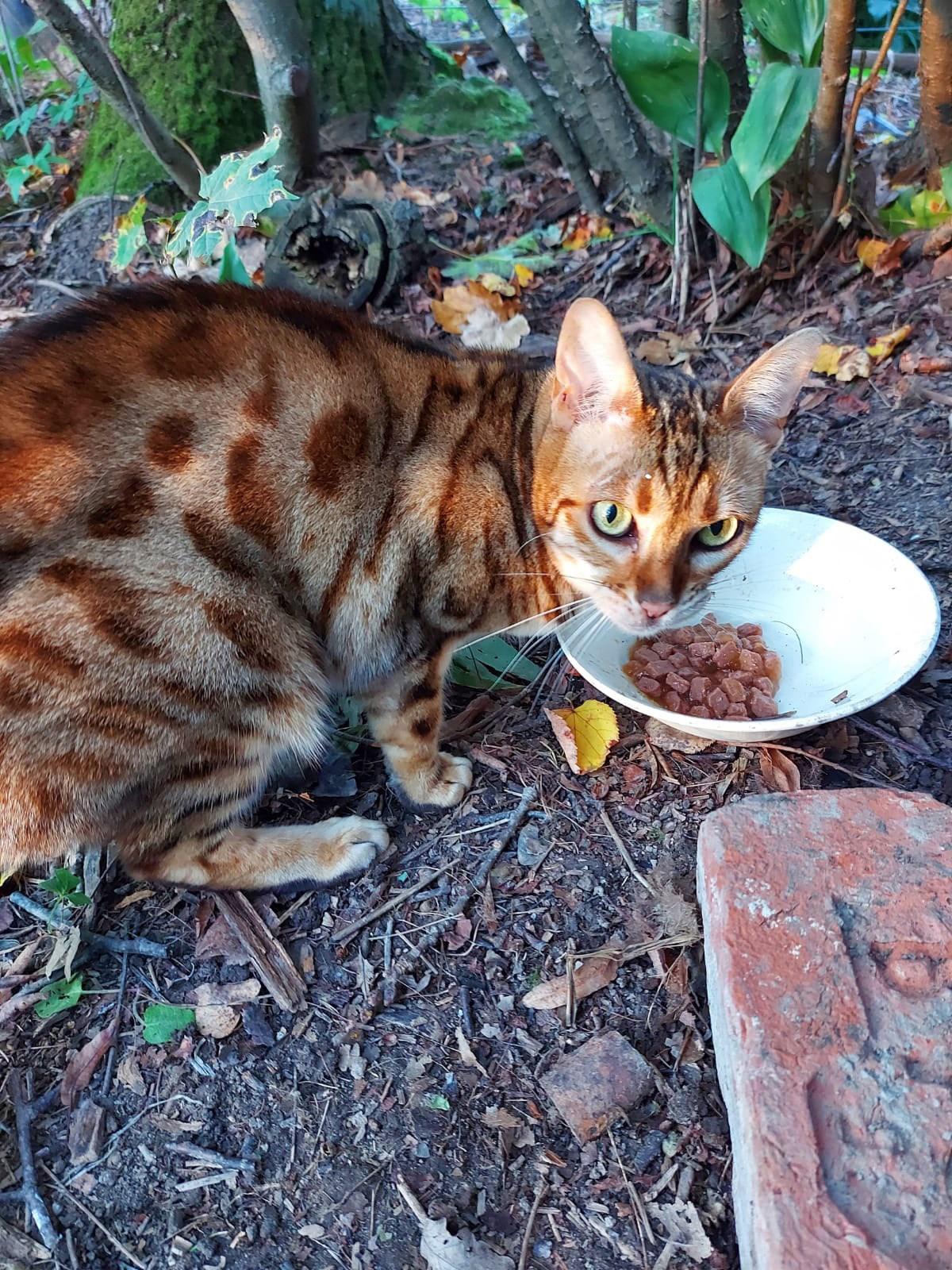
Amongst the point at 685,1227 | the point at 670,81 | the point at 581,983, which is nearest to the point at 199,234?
the point at 670,81

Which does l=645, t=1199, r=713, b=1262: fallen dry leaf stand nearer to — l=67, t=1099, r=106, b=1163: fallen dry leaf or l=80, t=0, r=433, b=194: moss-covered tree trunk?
l=67, t=1099, r=106, b=1163: fallen dry leaf

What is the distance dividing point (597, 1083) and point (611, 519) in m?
1.29

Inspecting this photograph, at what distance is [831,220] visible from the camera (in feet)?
12.5

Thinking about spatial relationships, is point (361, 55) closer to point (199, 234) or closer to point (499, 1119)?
point (199, 234)

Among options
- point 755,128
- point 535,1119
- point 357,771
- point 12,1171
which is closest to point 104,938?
point 12,1171

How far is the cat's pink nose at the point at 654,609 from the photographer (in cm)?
231

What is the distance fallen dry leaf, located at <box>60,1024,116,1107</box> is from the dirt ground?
2cm

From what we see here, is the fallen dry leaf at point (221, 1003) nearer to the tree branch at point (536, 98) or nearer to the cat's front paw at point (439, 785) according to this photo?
the cat's front paw at point (439, 785)

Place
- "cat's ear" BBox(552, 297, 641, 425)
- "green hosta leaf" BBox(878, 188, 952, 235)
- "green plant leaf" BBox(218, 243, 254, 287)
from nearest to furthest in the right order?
"cat's ear" BBox(552, 297, 641, 425)
"green plant leaf" BBox(218, 243, 254, 287)
"green hosta leaf" BBox(878, 188, 952, 235)

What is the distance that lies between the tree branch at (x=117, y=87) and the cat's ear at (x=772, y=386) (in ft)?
9.54

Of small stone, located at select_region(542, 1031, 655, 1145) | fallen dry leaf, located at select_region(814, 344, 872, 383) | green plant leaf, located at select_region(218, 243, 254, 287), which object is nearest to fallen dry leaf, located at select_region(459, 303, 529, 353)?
green plant leaf, located at select_region(218, 243, 254, 287)

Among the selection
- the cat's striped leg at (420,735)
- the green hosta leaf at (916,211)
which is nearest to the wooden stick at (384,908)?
the cat's striped leg at (420,735)

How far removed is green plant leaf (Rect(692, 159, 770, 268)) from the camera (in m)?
3.34

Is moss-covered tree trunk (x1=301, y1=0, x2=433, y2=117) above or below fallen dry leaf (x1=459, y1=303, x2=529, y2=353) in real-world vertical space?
above
